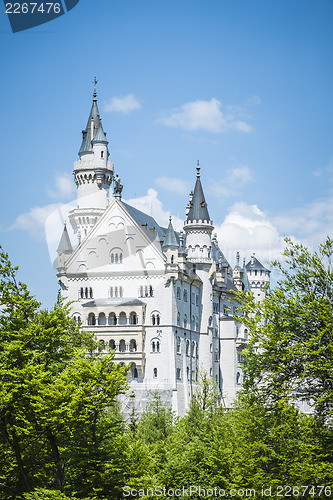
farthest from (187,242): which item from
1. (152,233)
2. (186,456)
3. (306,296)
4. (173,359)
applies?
(306,296)

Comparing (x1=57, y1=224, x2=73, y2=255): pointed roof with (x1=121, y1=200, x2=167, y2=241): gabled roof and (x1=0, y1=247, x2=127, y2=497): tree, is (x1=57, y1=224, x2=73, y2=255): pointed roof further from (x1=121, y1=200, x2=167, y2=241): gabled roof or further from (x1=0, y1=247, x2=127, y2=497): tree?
(x1=0, y1=247, x2=127, y2=497): tree

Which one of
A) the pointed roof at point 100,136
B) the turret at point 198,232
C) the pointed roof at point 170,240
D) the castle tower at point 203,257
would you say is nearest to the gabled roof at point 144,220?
the turret at point 198,232

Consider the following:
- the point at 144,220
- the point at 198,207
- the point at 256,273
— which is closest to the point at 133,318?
the point at 144,220

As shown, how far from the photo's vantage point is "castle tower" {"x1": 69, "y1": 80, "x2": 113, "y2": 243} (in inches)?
4766

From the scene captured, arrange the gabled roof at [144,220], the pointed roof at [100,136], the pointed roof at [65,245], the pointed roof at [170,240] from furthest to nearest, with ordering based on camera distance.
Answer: the pointed roof at [100,136], the pointed roof at [65,245], the gabled roof at [144,220], the pointed roof at [170,240]

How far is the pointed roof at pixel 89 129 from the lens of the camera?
403 ft

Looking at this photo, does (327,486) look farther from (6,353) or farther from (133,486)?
(6,353)

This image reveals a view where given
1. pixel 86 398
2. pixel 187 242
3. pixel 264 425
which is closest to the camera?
pixel 86 398

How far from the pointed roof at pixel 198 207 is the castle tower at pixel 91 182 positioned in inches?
491

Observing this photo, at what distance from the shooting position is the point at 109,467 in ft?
127

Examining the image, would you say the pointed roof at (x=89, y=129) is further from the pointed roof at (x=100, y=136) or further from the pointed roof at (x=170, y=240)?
the pointed roof at (x=170, y=240)

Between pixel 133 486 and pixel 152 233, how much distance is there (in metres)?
74.1

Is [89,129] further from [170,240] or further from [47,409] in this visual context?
[47,409]

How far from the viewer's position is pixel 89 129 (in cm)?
12481
